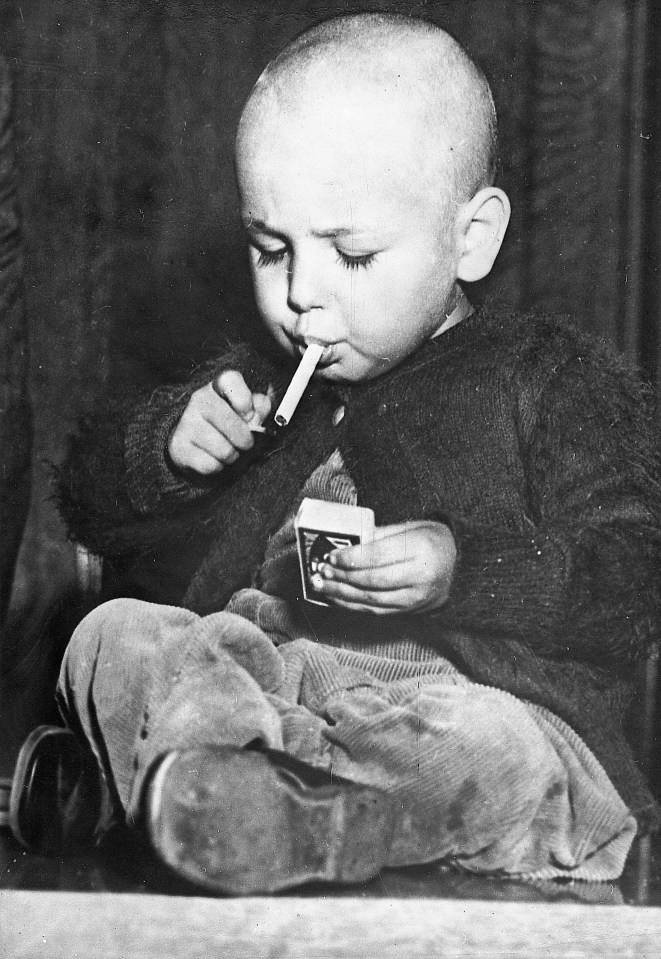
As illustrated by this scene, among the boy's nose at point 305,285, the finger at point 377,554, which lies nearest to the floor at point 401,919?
the finger at point 377,554

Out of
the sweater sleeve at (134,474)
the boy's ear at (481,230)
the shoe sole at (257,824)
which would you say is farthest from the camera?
the sweater sleeve at (134,474)

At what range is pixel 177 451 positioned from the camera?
92.3 inches

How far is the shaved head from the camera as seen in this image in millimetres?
2191

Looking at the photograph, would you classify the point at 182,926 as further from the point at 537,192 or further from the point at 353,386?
the point at 537,192

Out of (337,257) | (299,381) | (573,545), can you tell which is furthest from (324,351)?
(573,545)

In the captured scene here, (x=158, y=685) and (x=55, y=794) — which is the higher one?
(x=158, y=685)

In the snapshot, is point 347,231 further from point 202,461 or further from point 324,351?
point 202,461

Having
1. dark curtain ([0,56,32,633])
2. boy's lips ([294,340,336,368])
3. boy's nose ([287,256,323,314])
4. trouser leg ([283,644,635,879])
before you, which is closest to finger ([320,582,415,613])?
trouser leg ([283,644,635,879])

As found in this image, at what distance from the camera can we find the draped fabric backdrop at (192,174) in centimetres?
230

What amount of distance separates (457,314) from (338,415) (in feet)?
0.96

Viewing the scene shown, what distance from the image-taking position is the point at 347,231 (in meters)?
2.21

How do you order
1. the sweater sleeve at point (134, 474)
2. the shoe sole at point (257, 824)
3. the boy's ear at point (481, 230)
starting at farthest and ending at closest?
1. the sweater sleeve at point (134, 474)
2. the boy's ear at point (481, 230)
3. the shoe sole at point (257, 824)

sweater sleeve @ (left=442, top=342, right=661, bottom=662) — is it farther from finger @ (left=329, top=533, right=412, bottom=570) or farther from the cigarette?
the cigarette

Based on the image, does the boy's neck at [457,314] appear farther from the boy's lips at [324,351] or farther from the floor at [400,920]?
the floor at [400,920]
